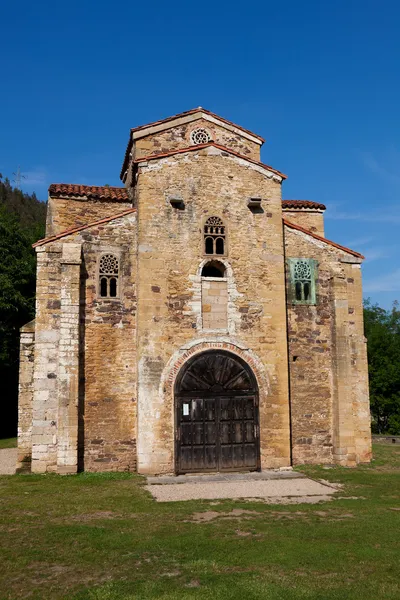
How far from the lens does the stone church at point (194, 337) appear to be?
1519 cm

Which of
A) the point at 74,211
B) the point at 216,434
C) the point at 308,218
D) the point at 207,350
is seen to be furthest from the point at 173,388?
the point at 308,218

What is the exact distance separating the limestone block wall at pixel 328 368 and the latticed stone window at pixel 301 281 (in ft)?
0.69

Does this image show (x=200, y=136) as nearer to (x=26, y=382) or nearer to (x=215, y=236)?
(x=215, y=236)

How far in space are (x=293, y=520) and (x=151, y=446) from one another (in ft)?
19.0

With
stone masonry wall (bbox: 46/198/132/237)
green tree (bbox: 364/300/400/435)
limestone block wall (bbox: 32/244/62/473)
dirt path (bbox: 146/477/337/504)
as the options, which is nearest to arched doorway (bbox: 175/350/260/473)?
dirt path (bbox: 146/477/337/504)

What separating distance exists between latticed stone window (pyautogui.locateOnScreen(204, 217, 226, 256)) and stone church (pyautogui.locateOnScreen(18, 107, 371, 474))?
36 mm

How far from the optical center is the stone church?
49.8 ft

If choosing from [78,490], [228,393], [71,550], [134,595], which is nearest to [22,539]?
[71,550]

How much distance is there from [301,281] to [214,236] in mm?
3309

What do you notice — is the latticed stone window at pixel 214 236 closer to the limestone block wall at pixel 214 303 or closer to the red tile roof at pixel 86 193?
the limestone block wall at pixel 214 303

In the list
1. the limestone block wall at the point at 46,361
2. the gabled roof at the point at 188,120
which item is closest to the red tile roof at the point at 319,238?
the gabled roof at the point at 188,120

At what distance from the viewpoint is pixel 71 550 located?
27.1 ft

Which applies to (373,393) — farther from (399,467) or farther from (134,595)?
(134,595)

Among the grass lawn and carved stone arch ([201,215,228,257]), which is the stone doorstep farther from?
carved stone arch ([201,215,228,257])
